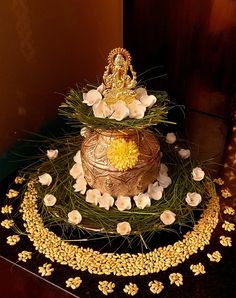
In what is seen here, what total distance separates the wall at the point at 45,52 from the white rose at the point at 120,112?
337 mm

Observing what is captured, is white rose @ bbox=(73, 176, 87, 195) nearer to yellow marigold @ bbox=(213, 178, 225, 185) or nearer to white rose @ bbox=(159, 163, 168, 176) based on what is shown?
white rose @ bbox=(159, 163, 168, 176)

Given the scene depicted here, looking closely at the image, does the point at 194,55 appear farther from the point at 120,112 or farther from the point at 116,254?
the point at 116,254

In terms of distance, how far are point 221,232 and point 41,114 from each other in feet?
1.85

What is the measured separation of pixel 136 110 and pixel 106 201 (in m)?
0.19

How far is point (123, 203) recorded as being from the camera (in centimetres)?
79

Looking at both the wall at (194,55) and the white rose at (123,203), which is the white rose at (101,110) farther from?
the wall at (194,55)

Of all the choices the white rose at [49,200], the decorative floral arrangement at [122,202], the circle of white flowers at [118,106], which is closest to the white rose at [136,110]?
the circle of white flowers at [118,106]

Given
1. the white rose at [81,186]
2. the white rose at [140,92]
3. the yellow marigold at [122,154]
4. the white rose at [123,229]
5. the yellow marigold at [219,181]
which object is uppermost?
the white rose at [140,92]

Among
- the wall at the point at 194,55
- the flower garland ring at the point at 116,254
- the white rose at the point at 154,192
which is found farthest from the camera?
the wall at the point at 194,55

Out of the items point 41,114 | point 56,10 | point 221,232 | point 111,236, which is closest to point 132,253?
point 111,236

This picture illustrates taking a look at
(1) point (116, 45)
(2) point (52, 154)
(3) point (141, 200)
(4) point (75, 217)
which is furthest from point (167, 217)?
(1) point (116, 45)

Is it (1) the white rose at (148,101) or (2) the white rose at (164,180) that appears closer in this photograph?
(1) the white rose at (148,101)

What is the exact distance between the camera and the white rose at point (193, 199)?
80cm

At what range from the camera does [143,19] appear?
3.82 ft
